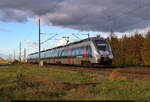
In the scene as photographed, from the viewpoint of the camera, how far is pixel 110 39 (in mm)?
68938

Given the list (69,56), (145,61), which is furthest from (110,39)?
(69,56)

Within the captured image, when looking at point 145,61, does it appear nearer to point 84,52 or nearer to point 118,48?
point 118,48

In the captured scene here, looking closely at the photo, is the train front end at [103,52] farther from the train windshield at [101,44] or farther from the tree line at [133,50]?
the tree line at [133,50]

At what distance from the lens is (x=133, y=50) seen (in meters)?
63.2

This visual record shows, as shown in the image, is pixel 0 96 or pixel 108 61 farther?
pixel 108 61

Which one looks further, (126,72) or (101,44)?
(101,44)

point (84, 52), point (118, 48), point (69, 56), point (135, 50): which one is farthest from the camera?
point (118, 48)

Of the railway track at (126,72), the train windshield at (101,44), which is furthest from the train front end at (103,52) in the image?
the railway track at (126,72)

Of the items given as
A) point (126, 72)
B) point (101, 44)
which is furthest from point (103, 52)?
point (126, 72)

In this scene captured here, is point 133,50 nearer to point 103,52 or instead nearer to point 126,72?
point 103,52

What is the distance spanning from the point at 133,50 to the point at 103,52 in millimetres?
45078

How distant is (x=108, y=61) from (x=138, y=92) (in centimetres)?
1331

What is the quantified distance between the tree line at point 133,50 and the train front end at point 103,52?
36.6 m

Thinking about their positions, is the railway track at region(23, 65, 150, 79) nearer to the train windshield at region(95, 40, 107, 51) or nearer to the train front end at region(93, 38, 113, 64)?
the train front end at region(93, 38, 113, 64)
